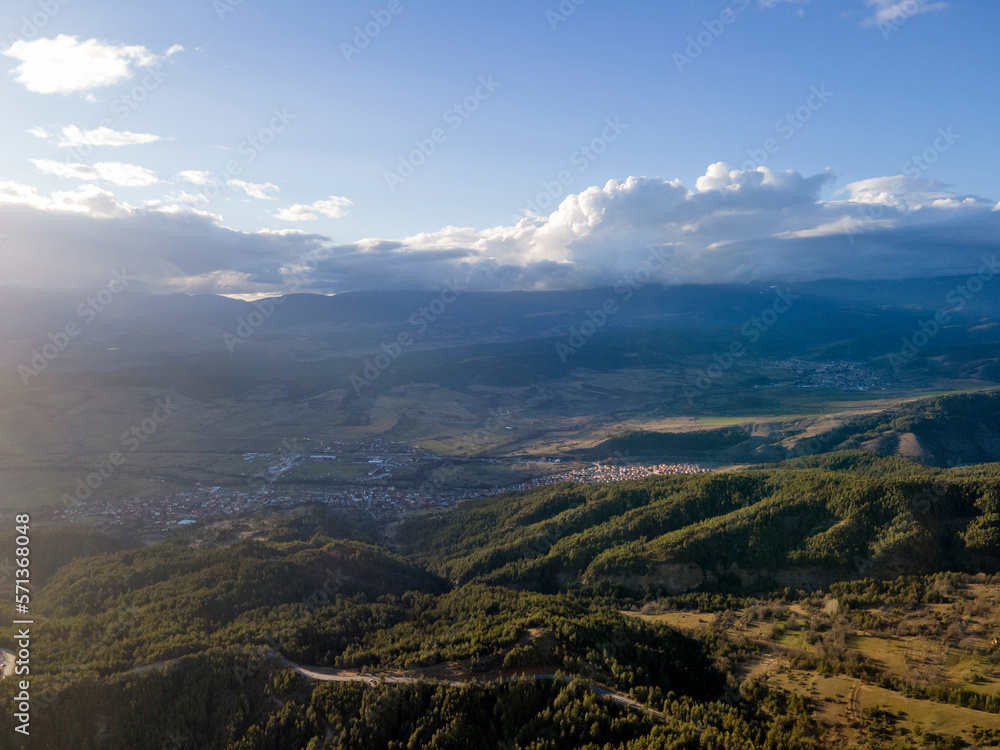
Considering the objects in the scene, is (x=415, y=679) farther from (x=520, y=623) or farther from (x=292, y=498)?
(x=292, y=498)

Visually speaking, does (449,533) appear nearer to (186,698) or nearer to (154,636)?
(154,636)

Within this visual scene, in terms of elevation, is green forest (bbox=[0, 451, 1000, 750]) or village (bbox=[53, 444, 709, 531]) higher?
green forest (bbox=[0, 451, 1000, 750])

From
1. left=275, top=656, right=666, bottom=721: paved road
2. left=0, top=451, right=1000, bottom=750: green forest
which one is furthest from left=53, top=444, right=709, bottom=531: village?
left=275, top=656, right=666, bottom=721: paved road

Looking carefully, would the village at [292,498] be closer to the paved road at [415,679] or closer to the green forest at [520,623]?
the green forest at [520,623]

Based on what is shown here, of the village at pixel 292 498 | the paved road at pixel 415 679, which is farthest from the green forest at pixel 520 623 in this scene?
the village at pixel 292 498

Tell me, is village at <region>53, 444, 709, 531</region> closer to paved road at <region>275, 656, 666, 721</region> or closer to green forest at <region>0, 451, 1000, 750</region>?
green forest at <region>0, 451, 1000, 750</region>

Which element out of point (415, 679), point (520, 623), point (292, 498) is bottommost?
point (292, 498)

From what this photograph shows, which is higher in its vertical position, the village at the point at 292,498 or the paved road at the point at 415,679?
the paved road at the point at 415,679

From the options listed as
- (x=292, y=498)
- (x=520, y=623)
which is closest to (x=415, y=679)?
(x=520, y=623)

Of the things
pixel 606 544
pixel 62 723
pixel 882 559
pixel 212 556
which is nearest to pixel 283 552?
pixel 212 556

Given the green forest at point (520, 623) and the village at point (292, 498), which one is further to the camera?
the village at point (292, 498)

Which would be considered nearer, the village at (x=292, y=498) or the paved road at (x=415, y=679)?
the paved road at (x=415, y=679)
